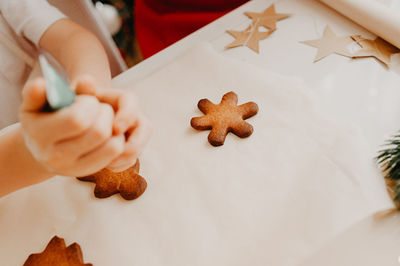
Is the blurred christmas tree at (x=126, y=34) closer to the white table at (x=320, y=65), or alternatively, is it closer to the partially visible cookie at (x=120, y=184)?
the white table at (x=320, y=65)

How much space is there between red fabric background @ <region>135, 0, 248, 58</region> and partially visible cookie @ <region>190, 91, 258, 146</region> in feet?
1.81

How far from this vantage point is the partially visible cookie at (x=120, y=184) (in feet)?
1.69

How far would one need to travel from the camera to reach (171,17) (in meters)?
1.12

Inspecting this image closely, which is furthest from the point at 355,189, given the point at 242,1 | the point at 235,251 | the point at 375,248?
the point at 242,1

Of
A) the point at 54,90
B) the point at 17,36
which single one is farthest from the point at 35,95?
the point at 17,36

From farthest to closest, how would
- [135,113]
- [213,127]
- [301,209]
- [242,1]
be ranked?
[242,1] → [213,127] → [301,209] → [135,113]

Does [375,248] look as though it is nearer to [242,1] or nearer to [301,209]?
[301,209]

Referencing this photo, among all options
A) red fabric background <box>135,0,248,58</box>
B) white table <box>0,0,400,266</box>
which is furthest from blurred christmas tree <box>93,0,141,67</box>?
white table <box>0,0,400,266</box>

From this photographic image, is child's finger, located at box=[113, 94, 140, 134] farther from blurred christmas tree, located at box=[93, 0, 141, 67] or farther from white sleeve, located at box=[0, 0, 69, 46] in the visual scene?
blurred christmas tree, located at box=[93, 0, 141, 67]

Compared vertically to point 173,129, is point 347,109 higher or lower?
higher

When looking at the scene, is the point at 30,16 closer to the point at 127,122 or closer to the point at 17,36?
the point at 17,36

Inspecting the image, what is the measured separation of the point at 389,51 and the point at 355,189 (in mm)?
371

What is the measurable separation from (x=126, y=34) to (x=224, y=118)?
140 cm

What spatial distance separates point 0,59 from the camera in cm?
78
